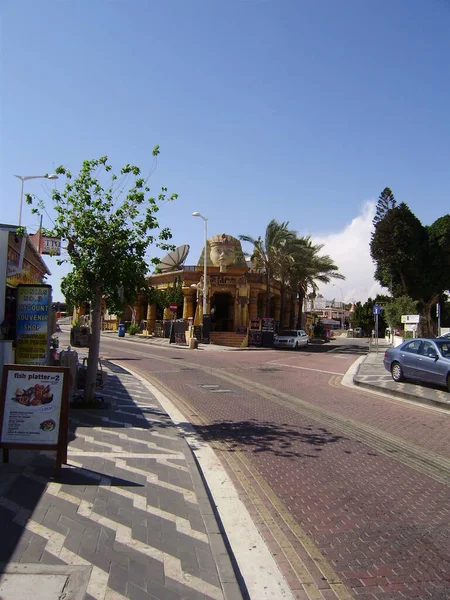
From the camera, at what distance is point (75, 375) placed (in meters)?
10.2

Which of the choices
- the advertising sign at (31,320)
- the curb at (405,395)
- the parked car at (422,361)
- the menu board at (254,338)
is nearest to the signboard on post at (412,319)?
the menu board at (254,338)

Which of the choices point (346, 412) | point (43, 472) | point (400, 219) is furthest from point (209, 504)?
point (400, 219)

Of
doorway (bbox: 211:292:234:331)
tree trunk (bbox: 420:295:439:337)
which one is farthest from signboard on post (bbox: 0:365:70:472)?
tree trunk (bbox: 420:295:439:337)

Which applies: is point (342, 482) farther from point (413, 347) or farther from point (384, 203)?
point (384, 203)

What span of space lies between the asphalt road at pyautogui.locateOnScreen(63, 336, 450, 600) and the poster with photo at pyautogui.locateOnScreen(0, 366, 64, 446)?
7.54ft

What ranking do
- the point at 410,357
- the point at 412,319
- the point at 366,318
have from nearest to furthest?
the point at 410,357 → the point at 412,319 → the point at 366,318

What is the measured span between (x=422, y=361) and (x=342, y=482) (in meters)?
8.59

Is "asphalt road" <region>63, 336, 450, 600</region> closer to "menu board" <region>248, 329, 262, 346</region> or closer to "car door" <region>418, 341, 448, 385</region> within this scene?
"car door" <region>418, 341, 448, 385</region>

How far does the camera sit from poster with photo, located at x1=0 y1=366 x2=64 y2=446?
5.48m

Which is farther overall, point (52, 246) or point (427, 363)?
point (427, 363)

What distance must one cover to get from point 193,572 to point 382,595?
1.36 m

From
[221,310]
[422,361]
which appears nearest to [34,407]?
[422,361]

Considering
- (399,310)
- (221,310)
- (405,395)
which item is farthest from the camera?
(221,310)

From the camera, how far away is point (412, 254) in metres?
40.3
